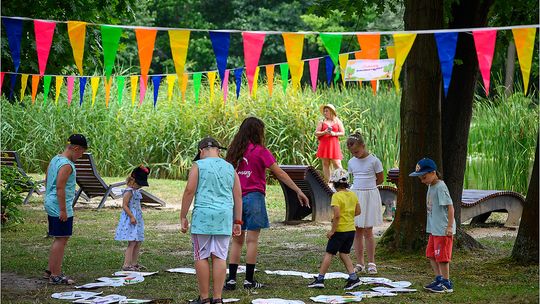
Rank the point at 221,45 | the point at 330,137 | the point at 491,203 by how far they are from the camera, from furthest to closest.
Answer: the point at 330,137, the point at 491,203, the point at 221,45

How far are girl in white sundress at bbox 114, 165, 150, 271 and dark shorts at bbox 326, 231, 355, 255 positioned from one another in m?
2.15

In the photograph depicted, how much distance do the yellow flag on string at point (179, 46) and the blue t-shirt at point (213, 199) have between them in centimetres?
164

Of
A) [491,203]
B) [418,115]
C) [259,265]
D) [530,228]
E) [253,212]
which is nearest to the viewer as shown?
[253,212]

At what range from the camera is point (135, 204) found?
33.2 ft

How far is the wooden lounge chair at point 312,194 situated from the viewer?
14.9m

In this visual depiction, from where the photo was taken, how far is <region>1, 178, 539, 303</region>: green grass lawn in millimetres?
8508

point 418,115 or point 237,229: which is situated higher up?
point 418,115

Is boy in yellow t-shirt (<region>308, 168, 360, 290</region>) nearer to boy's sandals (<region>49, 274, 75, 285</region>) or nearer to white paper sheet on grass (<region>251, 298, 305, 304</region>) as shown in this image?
white paper sheet on grass (<region>251, 298, 305, 304</region>)

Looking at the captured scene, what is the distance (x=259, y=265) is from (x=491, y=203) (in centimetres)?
509

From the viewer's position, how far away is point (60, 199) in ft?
29.7

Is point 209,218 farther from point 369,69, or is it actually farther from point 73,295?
point 369,69

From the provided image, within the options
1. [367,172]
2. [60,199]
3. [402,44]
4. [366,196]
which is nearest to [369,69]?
[402,44]

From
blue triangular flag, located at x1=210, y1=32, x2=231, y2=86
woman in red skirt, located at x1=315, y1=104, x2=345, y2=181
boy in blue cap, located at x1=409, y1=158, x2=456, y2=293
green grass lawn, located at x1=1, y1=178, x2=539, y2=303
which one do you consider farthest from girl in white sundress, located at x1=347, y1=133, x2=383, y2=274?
woman in red skirt, located at x1=315, y1=104, x2=345, y2=181

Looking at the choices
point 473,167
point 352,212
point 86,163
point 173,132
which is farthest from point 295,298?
point 173,132
